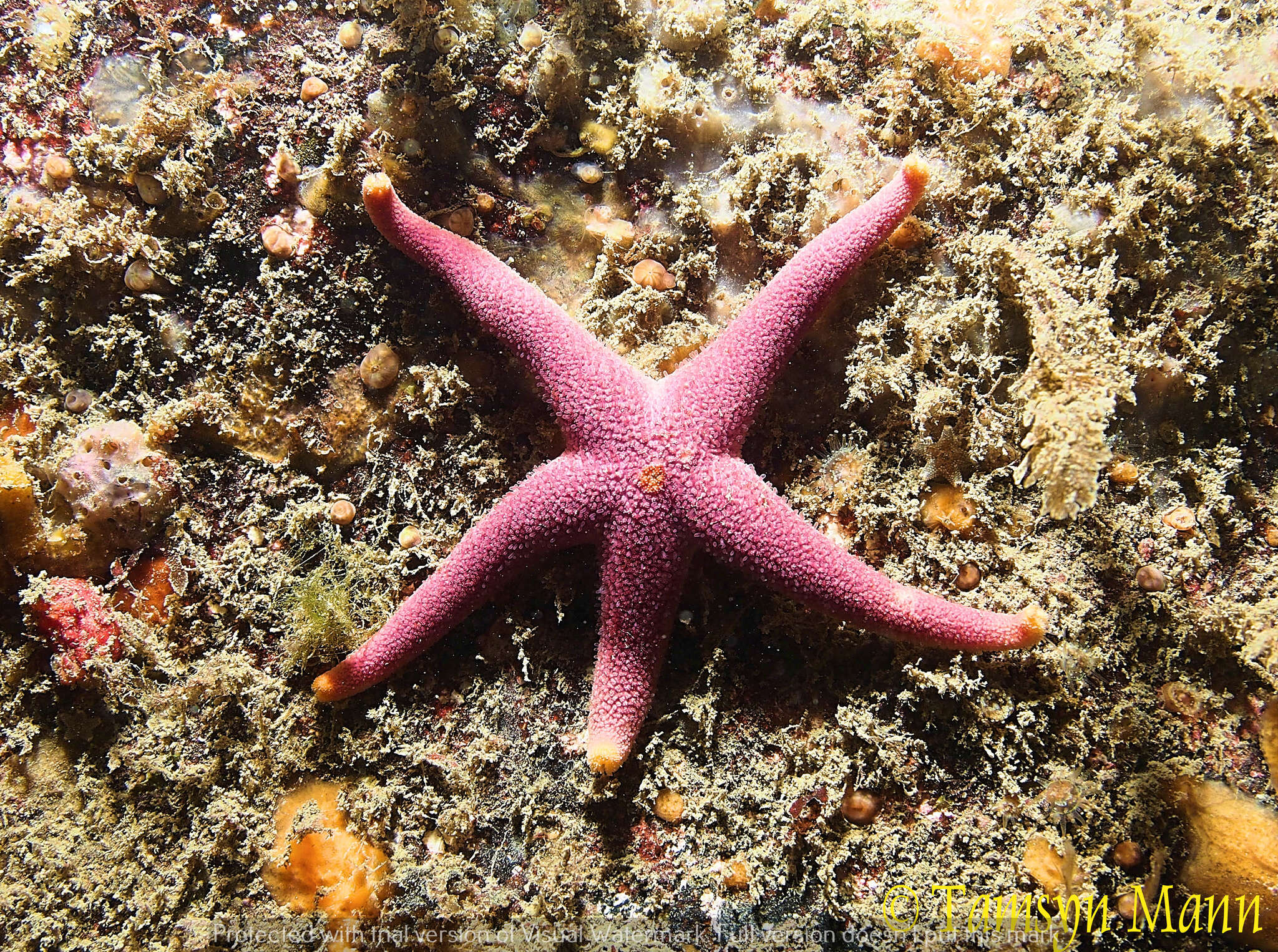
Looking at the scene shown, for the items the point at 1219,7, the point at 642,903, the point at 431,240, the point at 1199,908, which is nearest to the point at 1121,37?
the point at 1219,7

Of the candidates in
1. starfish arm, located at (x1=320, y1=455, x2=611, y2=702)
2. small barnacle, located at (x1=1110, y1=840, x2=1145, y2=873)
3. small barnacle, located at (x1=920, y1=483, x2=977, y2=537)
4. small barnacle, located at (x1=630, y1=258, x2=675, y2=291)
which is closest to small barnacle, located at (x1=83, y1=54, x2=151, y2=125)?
small barnacle, located at (x1=630, y1=258, x2=675, y2=291)

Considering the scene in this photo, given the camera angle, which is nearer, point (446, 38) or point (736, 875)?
point (736, 875)

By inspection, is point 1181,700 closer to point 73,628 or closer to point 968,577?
point 968,577

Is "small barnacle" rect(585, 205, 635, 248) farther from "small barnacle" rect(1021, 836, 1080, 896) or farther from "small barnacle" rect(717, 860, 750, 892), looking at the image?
"small barnacle" rect(1021, 836, 1080, 896)

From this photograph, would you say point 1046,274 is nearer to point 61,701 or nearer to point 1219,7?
point 1219,7

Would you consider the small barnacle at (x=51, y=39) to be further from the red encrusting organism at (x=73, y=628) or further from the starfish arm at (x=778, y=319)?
the starfish arm at (x=778, y=319)

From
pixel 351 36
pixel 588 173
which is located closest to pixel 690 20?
pixel 588 173
